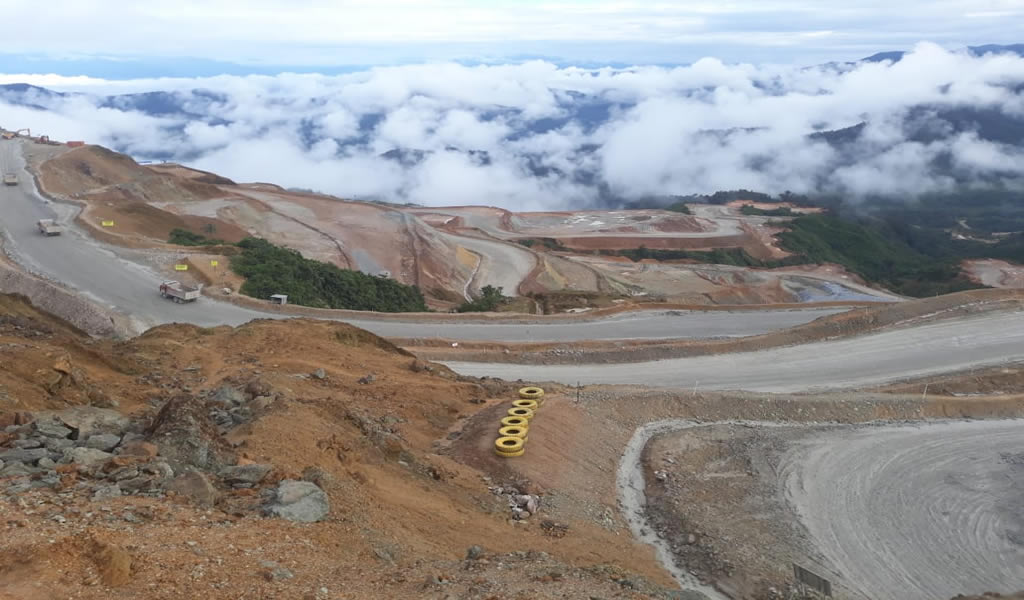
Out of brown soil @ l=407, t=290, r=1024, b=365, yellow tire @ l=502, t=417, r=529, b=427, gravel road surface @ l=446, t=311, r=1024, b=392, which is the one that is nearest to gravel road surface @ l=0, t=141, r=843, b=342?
brown soil @ l=407, t=290, r=1024, b=365

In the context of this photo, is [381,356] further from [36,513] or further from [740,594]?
[36,513]

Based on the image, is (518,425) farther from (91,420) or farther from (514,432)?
(91,420)

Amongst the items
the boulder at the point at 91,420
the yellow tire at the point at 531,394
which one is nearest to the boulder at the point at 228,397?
the boulder at the point at 91,420

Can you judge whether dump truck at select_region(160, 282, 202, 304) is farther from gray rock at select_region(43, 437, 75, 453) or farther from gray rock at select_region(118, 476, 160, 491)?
gray rock at select_region(118, 476, 160, 491)

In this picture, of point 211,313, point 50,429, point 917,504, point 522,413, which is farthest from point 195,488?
point 211,313

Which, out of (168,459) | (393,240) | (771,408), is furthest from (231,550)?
(393,240)

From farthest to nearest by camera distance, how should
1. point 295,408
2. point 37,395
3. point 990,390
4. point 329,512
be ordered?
point 990,390 → point 295,408 → point 37,395 → point 329,512
